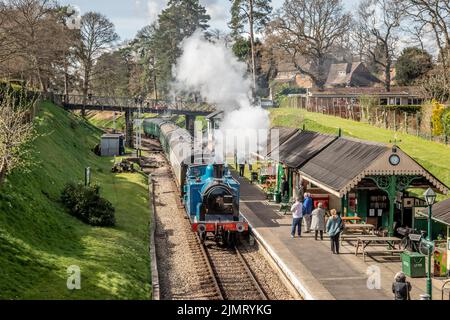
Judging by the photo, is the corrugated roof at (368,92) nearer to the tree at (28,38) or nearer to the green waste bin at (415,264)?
the tree at (28,38)

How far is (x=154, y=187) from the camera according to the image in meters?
33.8

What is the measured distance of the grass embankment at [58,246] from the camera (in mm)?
13352

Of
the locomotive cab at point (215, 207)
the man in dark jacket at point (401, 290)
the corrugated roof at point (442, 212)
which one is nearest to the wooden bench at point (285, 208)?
the locomotive cab at point (215, 207)

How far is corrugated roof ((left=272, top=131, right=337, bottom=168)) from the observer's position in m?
24.7

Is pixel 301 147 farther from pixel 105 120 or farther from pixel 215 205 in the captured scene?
pixel 105 120

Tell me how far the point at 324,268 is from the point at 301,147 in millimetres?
11185

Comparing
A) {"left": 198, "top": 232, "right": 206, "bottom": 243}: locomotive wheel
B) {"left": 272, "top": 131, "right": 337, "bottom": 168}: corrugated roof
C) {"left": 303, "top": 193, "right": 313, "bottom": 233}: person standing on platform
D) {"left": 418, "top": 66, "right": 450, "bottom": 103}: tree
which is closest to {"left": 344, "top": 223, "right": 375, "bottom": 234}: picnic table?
{"left": 303, "top": 193, "right": 313, "bottom": 233}: person standing on platform

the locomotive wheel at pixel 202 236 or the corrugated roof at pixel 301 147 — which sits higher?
the corrugated roof at pixel 301 147

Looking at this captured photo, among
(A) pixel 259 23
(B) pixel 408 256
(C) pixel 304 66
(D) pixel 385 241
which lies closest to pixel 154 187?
(D) pixel 385 241

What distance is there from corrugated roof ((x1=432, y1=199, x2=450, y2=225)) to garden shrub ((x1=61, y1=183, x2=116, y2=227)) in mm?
11593

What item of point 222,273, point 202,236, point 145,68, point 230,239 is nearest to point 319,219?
point 230,239

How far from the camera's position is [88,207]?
2125 centimetres

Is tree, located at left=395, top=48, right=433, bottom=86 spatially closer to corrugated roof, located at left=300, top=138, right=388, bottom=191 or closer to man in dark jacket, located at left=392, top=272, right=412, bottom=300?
corrugated roof, located at left=300, top=138, right=388, bottom=191

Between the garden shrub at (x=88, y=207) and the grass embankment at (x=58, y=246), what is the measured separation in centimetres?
40
